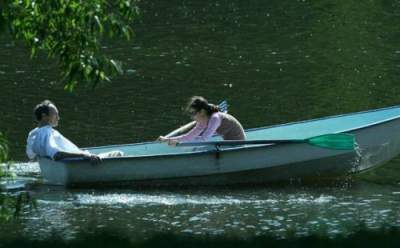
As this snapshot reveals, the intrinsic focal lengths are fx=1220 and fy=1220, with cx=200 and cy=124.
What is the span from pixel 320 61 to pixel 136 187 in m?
12.4

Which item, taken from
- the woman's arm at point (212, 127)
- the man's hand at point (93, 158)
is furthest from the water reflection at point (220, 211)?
the woman's arm at point (212, 127)

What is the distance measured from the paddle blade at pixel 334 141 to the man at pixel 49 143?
2.73 metres

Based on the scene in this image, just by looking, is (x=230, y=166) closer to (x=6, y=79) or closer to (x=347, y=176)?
(x=347, y=176)

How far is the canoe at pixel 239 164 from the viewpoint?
49.4 ft

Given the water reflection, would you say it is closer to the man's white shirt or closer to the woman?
the man's white shirt

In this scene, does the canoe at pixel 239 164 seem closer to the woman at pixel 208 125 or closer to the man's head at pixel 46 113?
the woman at pixel 208 125

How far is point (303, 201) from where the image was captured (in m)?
14.3

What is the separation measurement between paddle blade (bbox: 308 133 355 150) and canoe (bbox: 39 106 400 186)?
80 mm

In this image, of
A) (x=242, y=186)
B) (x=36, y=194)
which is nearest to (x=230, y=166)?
(x=242, y=186)

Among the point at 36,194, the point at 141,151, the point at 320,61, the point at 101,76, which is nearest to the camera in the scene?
the point at 101,76

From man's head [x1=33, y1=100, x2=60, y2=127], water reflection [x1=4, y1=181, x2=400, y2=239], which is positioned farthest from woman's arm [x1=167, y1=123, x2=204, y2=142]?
man's head [x1=33, y1=100, x2=60, y2=127]

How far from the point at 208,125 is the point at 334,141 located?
1.61 meters

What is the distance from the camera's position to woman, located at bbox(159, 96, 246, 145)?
1550cm

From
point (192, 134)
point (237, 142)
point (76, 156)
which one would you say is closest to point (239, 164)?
point (237, 142)
